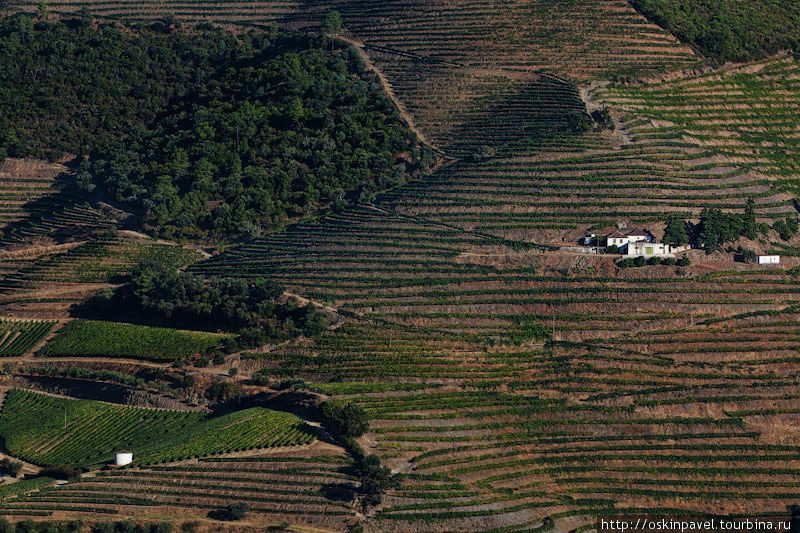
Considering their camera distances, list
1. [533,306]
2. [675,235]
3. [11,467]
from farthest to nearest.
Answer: [675,235] → [533,306] → [11,467]

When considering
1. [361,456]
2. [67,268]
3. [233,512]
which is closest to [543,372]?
[361,456]

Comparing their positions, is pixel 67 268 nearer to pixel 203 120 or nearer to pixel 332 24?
pixel 203 120

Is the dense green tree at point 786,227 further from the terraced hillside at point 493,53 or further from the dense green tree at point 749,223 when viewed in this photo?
the terraced hillside at point 493,53

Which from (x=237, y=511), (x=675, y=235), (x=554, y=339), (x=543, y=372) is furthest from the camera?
(x=675, y=235)

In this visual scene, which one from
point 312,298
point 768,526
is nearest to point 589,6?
point 312,298

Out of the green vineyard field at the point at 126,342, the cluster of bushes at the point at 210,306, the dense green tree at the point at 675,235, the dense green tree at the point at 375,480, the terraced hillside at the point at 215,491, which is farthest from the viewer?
the dense green tree at the point at 675,235

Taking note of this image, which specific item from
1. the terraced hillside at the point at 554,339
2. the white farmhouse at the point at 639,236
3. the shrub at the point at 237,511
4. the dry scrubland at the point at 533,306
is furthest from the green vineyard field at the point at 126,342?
the white farmhouse at the point at 639,236
